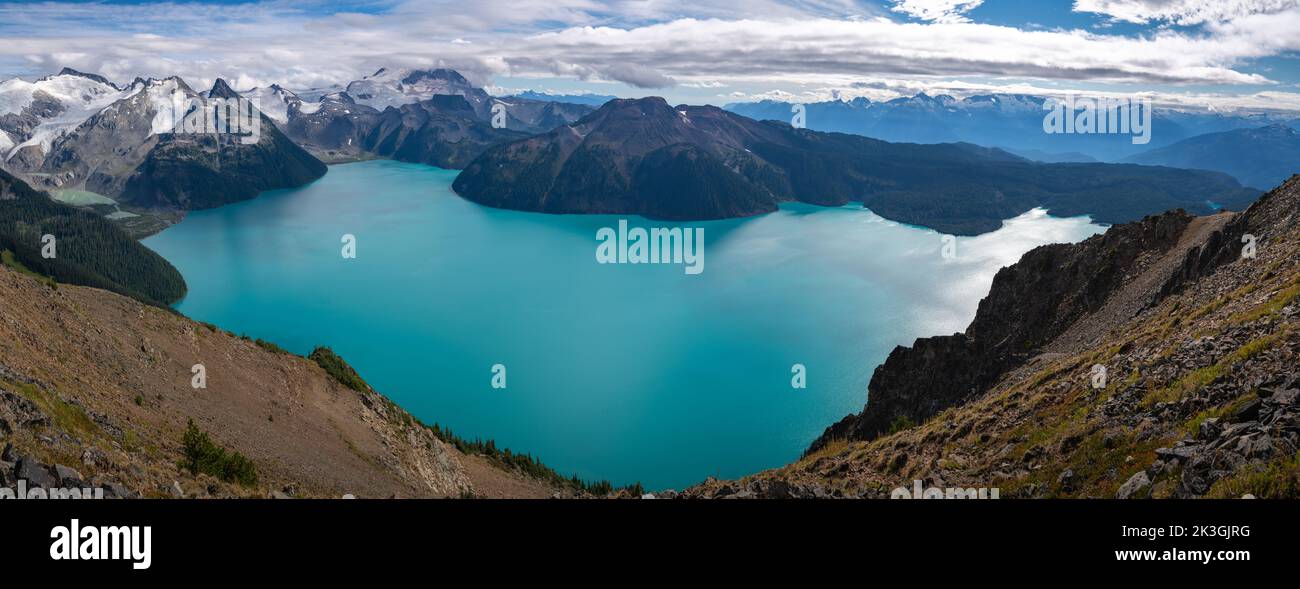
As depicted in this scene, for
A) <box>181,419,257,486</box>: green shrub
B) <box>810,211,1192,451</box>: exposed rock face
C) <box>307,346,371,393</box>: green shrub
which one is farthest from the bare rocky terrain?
<box>810,211,1192,451</box>: exposed rock face

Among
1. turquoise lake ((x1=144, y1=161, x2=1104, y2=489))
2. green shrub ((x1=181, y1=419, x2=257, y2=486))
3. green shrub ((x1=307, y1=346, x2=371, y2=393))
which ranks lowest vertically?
turquoise lake ((x1=144, y1=161, x2=1104, y2=489))

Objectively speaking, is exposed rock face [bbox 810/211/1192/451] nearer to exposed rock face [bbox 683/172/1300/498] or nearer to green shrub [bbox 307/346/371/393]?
exposed rock face [bbox 683/172/1300/498]

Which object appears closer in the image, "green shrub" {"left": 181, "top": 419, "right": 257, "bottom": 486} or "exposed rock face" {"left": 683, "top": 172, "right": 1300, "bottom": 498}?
"exposed rock face" {"left": 683, "top": 172, "right": 1300, "bottom": 498}

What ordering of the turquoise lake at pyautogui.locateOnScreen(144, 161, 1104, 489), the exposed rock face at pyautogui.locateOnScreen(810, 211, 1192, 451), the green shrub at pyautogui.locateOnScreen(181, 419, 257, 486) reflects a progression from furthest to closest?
the turquoise lake at pyautogui.locateOnScreen(144, 161, 1104, 489) < the exposed rock face at pyautogui.locateOnScreen(810, 211, 1192, 451) < the green shrub at pyautogui.locateOnScreen(181, 419, 257, 486)

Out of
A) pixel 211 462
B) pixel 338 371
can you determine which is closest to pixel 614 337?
pixel 338 371

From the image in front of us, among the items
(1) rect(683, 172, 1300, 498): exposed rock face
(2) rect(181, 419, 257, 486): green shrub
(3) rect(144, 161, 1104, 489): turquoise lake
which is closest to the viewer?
(1) rect(683, 172, 1300, 498): exposed rock face

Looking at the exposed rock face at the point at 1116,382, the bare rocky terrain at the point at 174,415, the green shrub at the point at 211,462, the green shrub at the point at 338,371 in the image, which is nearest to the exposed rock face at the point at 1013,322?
the exposed rock face at the point at 1116,382

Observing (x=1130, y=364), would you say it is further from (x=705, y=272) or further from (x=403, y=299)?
(x=705, y=272)
